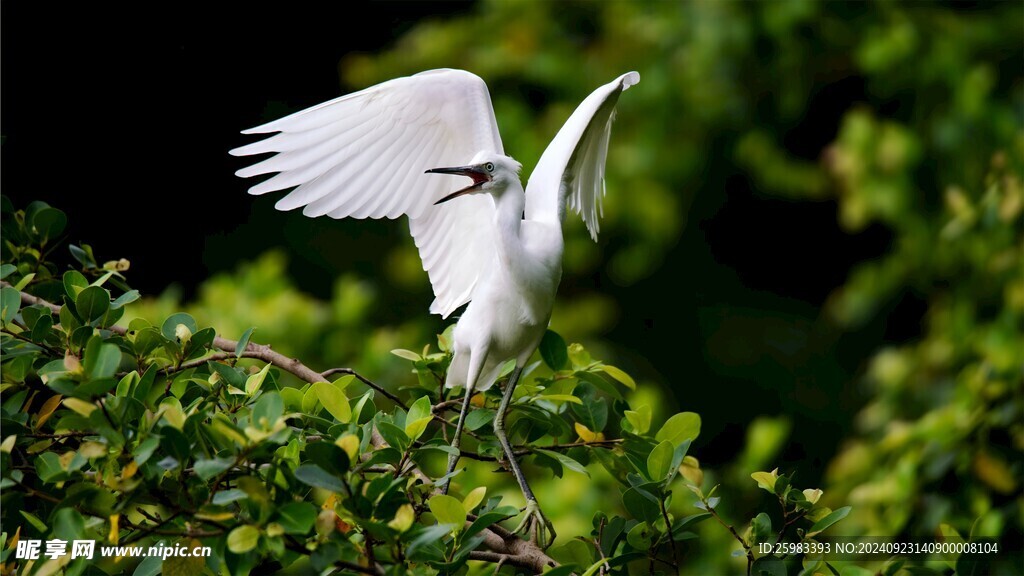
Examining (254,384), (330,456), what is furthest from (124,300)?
(330,456)

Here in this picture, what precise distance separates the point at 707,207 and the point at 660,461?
4323 millimetres

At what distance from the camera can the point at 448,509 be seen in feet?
3.76

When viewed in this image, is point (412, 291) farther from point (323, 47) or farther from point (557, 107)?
point (323, 47)

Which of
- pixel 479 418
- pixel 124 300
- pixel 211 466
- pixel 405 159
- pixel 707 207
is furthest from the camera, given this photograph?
pixel 707 207

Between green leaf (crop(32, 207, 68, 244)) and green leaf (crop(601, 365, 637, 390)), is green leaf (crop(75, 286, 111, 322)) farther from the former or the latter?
green leaf (crop(601, 365, 637, 390))

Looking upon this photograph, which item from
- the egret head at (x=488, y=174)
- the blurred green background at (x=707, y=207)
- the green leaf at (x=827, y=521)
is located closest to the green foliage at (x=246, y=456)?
the green leaf at (x=827, y=521)

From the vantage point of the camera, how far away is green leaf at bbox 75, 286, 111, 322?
127 cm

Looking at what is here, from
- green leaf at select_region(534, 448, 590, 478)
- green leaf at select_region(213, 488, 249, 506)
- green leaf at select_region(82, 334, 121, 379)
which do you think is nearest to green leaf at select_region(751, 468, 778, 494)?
green leaf at select_region(534, 448, 590, 478)

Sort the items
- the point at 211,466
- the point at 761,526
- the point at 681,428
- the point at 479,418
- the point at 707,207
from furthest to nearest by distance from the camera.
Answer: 1. the point at 707,207
2. the point at 479,418
3. the point at 681,428
4. the point at 761,526
5. the point at 211,466

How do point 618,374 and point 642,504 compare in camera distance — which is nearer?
point 642,504

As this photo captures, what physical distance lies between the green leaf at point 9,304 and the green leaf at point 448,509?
580 mm

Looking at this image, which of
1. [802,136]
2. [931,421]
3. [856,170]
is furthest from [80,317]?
[802,136]

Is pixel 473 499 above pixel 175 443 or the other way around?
the other way around

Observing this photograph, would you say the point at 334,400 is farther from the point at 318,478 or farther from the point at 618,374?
the point at 618,374
